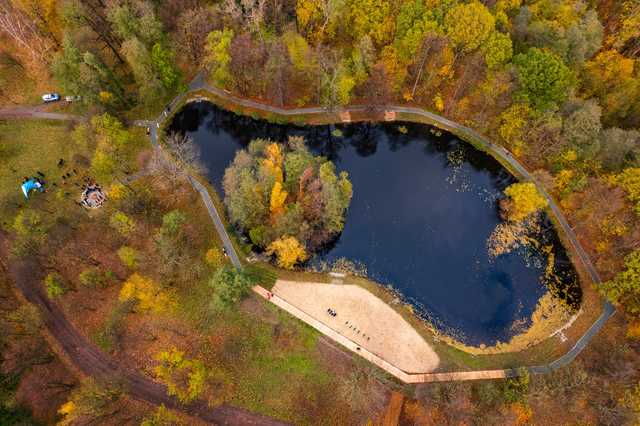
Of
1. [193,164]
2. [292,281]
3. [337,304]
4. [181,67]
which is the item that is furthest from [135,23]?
[337,304]

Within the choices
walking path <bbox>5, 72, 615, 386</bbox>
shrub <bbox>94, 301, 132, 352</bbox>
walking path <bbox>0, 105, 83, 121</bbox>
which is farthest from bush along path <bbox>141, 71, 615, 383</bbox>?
shrub <bbox>94, 301, 132, 352</bbox>

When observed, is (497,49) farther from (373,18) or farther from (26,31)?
(26,31)

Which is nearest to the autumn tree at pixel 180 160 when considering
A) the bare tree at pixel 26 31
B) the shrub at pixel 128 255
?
the shrub at pixel 128 255

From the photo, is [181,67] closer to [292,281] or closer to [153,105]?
[153,105]

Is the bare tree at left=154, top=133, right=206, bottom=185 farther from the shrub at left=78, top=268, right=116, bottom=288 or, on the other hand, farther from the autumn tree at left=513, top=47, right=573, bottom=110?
the autumn tree at left=513, top=47, right=573, bottom=110

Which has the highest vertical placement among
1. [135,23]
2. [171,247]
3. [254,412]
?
[135,23]

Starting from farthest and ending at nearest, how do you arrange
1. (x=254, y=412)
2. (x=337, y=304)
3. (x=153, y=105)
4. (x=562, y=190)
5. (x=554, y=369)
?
(x=153, y=105), (x=562, y=190), (x=337, y=304), (x=554, y=369), (x=254, y=412)
